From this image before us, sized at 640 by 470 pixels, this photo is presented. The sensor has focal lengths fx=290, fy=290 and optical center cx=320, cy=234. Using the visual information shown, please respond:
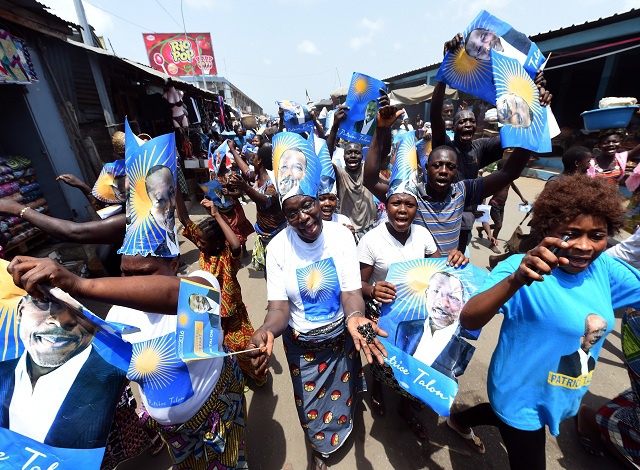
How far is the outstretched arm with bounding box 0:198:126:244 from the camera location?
5.20 ft

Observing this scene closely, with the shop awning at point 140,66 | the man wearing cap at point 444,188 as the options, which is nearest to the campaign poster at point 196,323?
the man wearing cap at point 444,188

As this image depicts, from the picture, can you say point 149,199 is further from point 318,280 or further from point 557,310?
point 557,310

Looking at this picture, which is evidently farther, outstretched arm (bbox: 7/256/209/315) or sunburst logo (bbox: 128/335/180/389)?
sunburst logo (bbox: 128/335/180/389)

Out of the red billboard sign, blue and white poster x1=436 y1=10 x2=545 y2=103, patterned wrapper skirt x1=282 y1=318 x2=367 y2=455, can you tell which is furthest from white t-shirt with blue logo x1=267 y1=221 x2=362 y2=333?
the red billboard sign

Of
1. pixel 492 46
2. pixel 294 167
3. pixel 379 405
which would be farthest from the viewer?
pixel 379 405

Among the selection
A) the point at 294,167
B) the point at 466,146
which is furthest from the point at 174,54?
the point at 294,167

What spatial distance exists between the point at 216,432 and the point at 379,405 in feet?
4.56

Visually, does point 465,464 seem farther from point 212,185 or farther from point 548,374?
point 212,185

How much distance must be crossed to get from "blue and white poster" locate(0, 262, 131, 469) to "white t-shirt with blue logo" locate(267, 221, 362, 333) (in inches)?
32.2

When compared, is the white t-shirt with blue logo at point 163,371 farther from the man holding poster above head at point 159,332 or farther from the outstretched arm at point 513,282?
the outstretched arm at point 513,282

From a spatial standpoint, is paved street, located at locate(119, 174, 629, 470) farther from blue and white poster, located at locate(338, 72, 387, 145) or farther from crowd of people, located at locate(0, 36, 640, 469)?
blue and white poster, located at locate(338, 72, 387, 145)

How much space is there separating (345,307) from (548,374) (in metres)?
1.00

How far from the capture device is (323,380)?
1.84 metres

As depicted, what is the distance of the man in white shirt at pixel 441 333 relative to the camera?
1518mm
